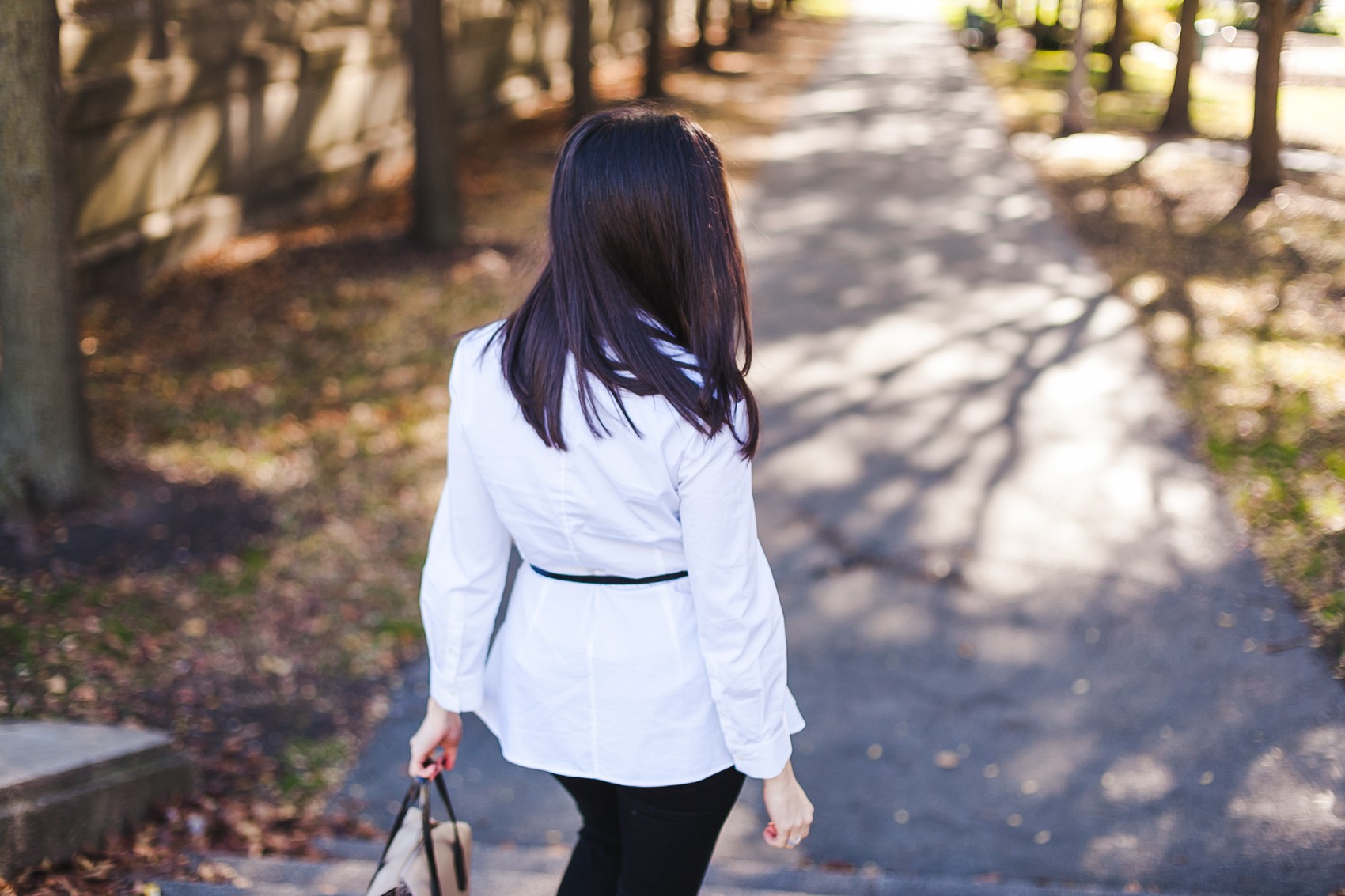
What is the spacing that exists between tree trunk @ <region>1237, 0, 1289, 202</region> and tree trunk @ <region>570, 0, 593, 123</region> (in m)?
7.98

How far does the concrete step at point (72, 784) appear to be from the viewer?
2811mm

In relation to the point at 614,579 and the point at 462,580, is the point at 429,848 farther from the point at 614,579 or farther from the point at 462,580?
the point at 614,579

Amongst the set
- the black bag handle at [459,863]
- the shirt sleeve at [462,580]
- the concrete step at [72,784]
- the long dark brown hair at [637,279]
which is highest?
the long dark brown hair at [637,279]

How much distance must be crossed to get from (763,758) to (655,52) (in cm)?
1817

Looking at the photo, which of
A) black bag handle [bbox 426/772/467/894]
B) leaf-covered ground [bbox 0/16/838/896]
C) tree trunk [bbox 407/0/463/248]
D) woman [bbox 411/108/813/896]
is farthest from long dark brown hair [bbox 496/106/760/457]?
tree trunk [bbox 407/0/463/248]

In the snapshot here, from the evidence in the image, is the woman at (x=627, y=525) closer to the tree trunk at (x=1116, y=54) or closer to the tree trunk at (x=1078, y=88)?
the tree trunk at (x=1078, y=88)

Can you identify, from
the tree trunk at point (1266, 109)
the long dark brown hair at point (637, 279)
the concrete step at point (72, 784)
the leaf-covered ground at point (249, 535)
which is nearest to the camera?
the long dark brown hair at point (637, 279)

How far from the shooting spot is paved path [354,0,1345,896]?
3.75 metres

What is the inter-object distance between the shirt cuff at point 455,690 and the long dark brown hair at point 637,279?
583mm

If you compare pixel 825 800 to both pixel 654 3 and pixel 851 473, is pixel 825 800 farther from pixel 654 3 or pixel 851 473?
pixel 654 3

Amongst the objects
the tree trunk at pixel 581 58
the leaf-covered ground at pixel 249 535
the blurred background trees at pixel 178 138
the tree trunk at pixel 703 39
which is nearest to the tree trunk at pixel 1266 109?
the tree trunk at pixel 581 58

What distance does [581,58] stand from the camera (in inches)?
571

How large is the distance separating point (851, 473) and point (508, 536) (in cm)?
461

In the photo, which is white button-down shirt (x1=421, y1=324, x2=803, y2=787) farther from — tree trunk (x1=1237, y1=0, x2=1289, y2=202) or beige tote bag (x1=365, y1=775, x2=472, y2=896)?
tree trunk (x1=1237, y1=0, x2=1289, y2=202)
